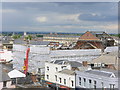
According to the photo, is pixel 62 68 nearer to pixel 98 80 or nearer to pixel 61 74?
pixel 61 74

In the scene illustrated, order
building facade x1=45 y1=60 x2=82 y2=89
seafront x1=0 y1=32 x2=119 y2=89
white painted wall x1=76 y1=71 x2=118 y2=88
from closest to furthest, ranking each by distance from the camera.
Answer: white painted wall x1=76 y1=71 x2=118 y2=88 < seafront x1=0 y1=32 x2=119 y2=89 < building facade x1=45 y1=60 x2=82 y2=89

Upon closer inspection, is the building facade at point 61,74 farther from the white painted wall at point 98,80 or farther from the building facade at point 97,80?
the white painted wall at point 98,80

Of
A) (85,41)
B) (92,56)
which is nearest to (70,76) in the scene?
(92,56)

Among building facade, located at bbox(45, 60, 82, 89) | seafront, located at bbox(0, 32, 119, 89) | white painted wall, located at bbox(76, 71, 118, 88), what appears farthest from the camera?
building facade, located at bbox(45, 60, 82, 89)

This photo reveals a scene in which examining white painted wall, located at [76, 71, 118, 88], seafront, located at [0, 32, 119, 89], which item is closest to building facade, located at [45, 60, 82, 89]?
seafront, located at [0, 32, 119, 89]

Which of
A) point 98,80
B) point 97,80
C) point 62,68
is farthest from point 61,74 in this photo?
point 98,80

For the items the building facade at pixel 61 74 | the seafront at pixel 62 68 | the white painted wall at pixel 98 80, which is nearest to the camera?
the white painted wall at pixel 98 80

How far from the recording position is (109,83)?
22516 millimetres

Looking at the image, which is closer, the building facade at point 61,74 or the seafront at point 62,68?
the seafront at point 62,68

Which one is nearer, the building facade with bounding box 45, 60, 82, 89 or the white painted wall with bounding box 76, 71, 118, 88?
the white painted wall with bounding box 76, 71, 118, 88

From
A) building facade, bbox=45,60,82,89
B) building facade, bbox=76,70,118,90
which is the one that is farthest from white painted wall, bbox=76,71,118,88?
building facade, bbox=45,60,82,89

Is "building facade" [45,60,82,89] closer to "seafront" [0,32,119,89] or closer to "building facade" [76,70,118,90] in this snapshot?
"seafront" [0,32,119,89]

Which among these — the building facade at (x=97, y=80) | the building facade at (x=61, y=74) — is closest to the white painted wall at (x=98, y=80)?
the building facade at (x=97, y=80)

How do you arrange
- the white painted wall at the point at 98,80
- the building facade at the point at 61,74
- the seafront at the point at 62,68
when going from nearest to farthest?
the white painted wall at the point at 98,80, the seafront at the point at 62,68, the building facade at the point at 61,74
